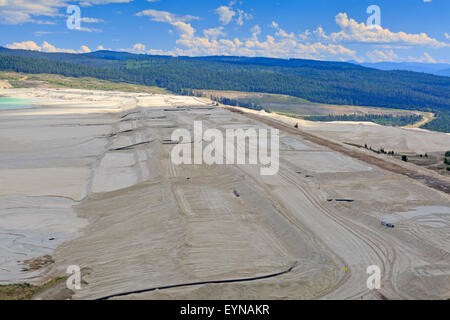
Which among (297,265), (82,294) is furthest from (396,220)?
(82,294)

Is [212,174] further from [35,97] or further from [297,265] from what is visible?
[35,97]

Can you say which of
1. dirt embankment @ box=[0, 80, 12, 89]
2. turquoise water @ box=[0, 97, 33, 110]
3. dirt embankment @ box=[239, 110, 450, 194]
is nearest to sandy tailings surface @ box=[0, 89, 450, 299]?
dirt embankment @ box=[239, 110, 450, 194]

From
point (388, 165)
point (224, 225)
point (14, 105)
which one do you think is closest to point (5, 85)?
point (14, 105)

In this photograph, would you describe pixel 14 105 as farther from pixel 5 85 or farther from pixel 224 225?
pixel 224 225

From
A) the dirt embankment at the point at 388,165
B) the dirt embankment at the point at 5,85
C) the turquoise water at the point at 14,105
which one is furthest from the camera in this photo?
the dirt embankment at the point at 5,85

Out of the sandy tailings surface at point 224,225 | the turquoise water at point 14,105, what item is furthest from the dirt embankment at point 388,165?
the turquoise water at point 14,105

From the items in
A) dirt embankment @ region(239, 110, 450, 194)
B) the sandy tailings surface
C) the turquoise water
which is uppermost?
the turquoise water

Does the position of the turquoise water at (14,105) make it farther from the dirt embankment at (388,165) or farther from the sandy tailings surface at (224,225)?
the dirt embankment at (388,165)

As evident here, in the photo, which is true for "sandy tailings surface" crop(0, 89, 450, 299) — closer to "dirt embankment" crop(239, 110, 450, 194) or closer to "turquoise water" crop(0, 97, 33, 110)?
"dirt embankment" crop(239, 110, 450, 194)

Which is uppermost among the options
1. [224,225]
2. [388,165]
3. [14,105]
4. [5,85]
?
[5,85]
